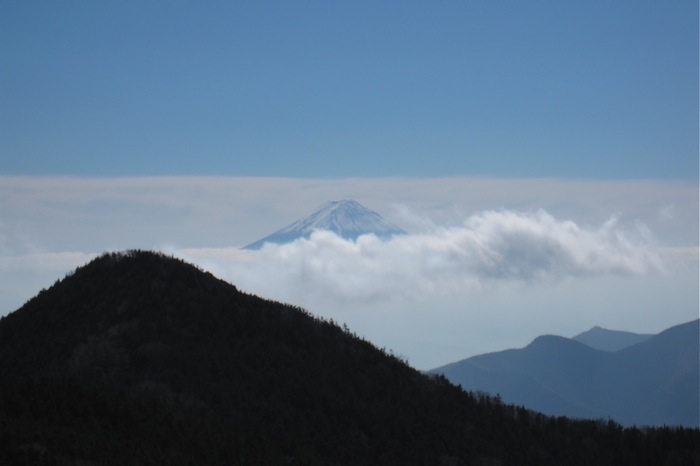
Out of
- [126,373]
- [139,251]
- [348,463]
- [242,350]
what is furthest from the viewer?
[139,251]

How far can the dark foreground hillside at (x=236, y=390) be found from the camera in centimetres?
3988

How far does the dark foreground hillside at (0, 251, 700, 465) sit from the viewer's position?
39.9m

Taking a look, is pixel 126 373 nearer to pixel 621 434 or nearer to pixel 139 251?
pixel 139 251

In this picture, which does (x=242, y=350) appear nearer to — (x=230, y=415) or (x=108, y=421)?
(x=230, y=415)

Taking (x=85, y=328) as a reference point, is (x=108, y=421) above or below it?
below

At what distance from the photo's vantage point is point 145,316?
5591 centimetres

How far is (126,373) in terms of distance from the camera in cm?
5044

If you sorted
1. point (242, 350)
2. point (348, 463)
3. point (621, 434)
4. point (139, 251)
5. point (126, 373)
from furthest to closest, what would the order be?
point (139, 251)
point (621, 434)
point (242, 350)
point (126, 373)
point (348, 463)

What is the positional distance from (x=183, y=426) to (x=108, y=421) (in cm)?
366

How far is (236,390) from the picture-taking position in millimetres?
50375

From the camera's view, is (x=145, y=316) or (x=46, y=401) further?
(x=145, y=316)

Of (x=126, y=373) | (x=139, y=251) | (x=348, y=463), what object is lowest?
(x=348, y=463)

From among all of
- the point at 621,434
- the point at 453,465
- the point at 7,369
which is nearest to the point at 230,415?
the point at 453,465

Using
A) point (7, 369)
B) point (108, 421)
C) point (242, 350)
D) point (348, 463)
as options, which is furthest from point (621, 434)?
point (7, 369)
